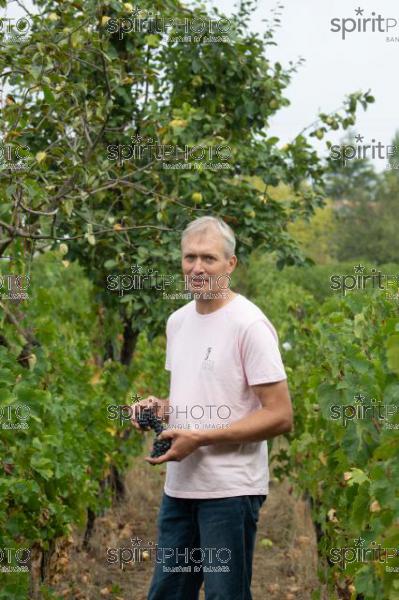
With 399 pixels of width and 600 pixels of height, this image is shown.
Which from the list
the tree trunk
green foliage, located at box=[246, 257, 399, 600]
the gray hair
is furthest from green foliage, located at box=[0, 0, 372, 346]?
the gray hair

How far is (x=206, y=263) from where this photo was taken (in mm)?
3168

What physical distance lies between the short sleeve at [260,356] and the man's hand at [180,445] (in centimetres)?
25

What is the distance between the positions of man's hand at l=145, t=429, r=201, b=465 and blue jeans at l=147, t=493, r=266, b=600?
187 mm

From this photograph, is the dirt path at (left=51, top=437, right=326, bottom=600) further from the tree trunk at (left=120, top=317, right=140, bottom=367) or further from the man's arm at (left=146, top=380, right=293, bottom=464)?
the man's arm at (left=146, top=380, right=293, bottom=464)

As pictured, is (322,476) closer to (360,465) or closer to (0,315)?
(360,465)

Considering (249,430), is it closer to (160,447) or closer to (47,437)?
(160,447)

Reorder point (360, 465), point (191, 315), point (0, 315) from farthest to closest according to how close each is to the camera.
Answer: point (0, 315)
point (360, 465)
point (191, 315)

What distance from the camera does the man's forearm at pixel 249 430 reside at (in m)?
2.97

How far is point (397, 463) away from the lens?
252 centimetres

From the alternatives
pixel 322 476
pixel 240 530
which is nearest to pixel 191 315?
pixel 240 530

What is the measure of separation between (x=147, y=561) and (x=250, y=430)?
359 centimetres

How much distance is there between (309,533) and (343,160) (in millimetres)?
2618

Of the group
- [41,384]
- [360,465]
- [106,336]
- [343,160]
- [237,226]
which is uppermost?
[343,160]

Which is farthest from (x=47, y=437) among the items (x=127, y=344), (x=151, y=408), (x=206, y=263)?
(x=127, y=344)
